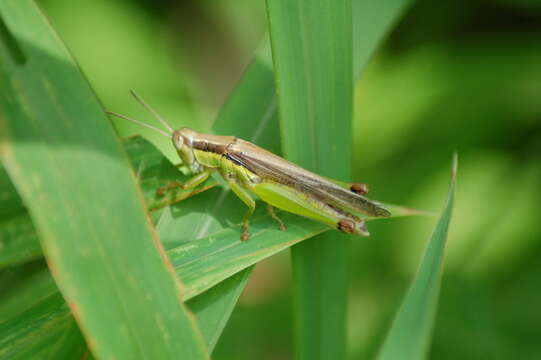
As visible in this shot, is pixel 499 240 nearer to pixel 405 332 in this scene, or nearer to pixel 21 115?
pixel 405 332

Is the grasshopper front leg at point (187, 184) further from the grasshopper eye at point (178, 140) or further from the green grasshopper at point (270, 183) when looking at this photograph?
the grasshopper eye at point (178, 140)

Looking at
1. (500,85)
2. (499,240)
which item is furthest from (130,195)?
(500,85)

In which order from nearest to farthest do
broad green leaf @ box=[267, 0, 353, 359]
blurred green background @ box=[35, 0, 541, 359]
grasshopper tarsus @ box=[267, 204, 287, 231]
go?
broad green leaf @ box=[267, 0, 353, 359] → grasshopper tarsus @ box=[267, 204, 287, 231] → blurred green background @ box=[35, 0, 541, 359]

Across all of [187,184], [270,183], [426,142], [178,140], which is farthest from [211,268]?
[426,142]

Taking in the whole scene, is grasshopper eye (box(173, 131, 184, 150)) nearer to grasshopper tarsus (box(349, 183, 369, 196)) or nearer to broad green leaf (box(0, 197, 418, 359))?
broad green leaf (box(0, 197, 418, 359))

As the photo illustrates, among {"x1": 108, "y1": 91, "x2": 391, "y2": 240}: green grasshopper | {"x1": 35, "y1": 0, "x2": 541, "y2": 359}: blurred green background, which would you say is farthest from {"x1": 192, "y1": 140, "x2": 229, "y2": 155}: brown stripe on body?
{"x1": 35, "y1": 0, "x2": 541, "y2": 359}: blurred green background

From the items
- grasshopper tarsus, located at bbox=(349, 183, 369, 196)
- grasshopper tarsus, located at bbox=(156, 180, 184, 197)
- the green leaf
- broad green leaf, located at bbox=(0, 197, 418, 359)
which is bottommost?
broad green leaf, located at bbox=(0, 197, 418, 359)

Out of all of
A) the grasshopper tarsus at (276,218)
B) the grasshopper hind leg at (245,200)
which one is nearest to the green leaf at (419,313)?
the grasshopper tarsus at (276,218)
